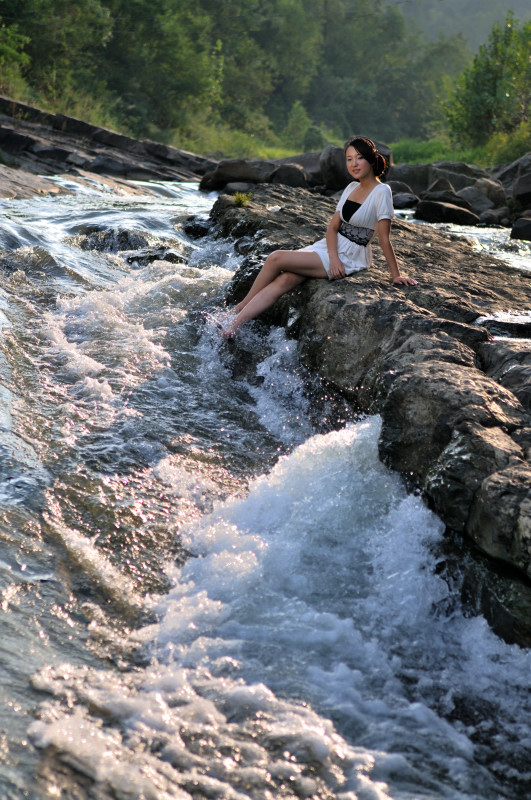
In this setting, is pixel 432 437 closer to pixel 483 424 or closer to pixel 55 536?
pixel 483 424

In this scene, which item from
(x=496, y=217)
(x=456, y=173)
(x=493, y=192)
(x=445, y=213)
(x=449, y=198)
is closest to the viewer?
(x=445, y=213)

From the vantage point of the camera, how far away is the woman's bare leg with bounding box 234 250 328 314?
19.3 ft

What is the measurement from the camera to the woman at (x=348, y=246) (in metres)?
5.45

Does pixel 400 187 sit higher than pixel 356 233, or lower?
higher

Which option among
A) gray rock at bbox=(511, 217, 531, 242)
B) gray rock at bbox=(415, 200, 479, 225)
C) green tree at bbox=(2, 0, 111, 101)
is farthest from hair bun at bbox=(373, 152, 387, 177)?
green tree at bbox=(2, 0, 111, 101)

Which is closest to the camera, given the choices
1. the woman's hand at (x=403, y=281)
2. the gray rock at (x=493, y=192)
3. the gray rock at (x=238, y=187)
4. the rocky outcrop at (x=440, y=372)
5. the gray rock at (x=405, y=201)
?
the rocky outcrop at (x=440, y=372)

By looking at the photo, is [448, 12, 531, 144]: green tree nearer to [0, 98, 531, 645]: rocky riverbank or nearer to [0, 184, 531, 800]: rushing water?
[0, 98, 531, 645]: rocky riverbank

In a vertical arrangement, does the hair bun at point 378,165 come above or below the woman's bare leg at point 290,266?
above

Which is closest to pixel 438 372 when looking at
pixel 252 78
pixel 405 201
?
pixel 405 201

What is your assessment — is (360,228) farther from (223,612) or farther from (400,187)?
(400,187)

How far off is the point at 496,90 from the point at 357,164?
2843 centimetres

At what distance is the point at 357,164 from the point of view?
5.40 metres

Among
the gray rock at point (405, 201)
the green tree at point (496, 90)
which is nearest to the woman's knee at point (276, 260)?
the gray rock at point (405, 201)

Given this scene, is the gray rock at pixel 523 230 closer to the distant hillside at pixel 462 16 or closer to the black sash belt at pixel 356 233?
the black sash belt at pixel 356 233
